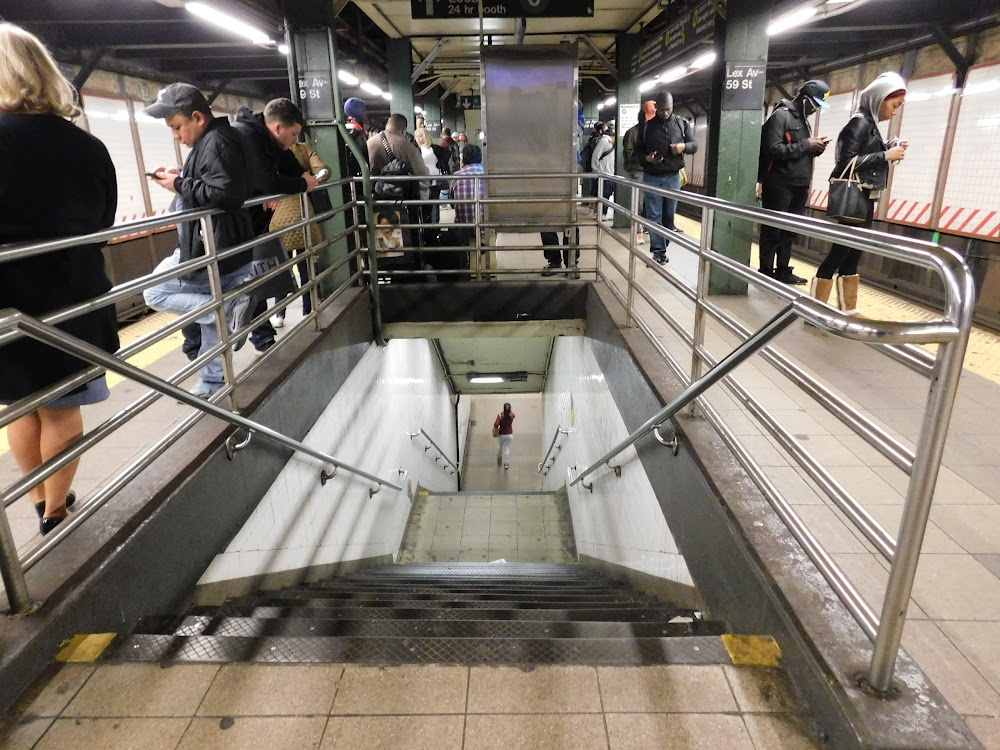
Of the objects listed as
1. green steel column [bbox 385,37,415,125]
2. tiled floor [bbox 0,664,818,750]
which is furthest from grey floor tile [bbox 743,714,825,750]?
green steel column [bbox 385,37,415,125]

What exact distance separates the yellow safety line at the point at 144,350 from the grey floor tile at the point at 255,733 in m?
1.66

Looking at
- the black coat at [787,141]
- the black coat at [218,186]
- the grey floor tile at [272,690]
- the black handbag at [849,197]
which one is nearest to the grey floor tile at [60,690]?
the grey floor tile at [272,690]

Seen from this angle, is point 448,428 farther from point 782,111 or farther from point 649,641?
point 649,641

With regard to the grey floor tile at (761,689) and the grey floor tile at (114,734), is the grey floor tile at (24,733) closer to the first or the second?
the grey floor tile at (114,734)

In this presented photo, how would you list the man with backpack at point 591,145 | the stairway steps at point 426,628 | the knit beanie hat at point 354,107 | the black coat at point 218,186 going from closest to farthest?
the stairway steps at point 426,628
the black coat at point 218,186
the knit beanie hat at point 354,107
the man with backpack at point 591,145

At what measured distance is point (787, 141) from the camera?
5.09 metres

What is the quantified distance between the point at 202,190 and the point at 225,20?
3.41m

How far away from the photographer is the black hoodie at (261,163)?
3.38 meters

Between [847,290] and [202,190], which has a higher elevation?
[202,190]

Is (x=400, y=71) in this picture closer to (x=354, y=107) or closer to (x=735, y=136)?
(x=354, y=107)

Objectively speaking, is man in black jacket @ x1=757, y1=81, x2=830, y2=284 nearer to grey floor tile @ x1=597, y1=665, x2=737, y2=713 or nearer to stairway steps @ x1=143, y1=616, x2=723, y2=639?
stairway steps @ x1=143, y1=616, x2=723, y2=639

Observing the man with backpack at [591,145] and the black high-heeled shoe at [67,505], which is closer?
the black high-heeled shoe at [67,505]

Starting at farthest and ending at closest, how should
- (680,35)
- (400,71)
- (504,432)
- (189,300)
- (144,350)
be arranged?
(504,432) < (400,71) < (680,35) < (144,350) < (189,300)

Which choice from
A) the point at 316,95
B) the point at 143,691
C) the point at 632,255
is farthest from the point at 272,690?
the point at 316,95
